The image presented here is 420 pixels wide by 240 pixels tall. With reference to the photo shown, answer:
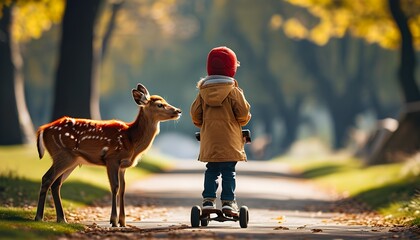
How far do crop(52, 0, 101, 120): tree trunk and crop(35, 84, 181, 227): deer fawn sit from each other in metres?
18.2

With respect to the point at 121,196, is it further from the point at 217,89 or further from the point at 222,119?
the point at 217,89

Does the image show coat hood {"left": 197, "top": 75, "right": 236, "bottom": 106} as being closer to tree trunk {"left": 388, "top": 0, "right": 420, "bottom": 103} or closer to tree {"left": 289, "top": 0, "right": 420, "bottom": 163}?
tree {"left": 289, "top": 0, "right": 420, "bottom": 163}

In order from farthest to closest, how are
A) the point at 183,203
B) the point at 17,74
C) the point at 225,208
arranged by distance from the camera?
the point at 17,74 → the point at 183,203 → the point at 225,208

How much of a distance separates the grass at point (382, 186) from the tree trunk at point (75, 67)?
301 inches

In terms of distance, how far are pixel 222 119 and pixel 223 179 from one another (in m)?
0.78

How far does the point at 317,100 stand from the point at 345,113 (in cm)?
1056

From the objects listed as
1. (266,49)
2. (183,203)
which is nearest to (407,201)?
(183,203)

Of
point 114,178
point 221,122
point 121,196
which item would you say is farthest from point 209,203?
point 114,178

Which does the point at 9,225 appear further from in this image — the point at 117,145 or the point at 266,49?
the point at 266,49

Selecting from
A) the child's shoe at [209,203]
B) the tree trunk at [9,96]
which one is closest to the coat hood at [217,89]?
the child's shoe at [209,203]

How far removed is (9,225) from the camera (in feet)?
40.8

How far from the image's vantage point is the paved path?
13031 mm

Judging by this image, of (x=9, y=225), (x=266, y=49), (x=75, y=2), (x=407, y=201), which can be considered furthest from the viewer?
(x=266, y=49)

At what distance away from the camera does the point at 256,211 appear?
61.1 ft
